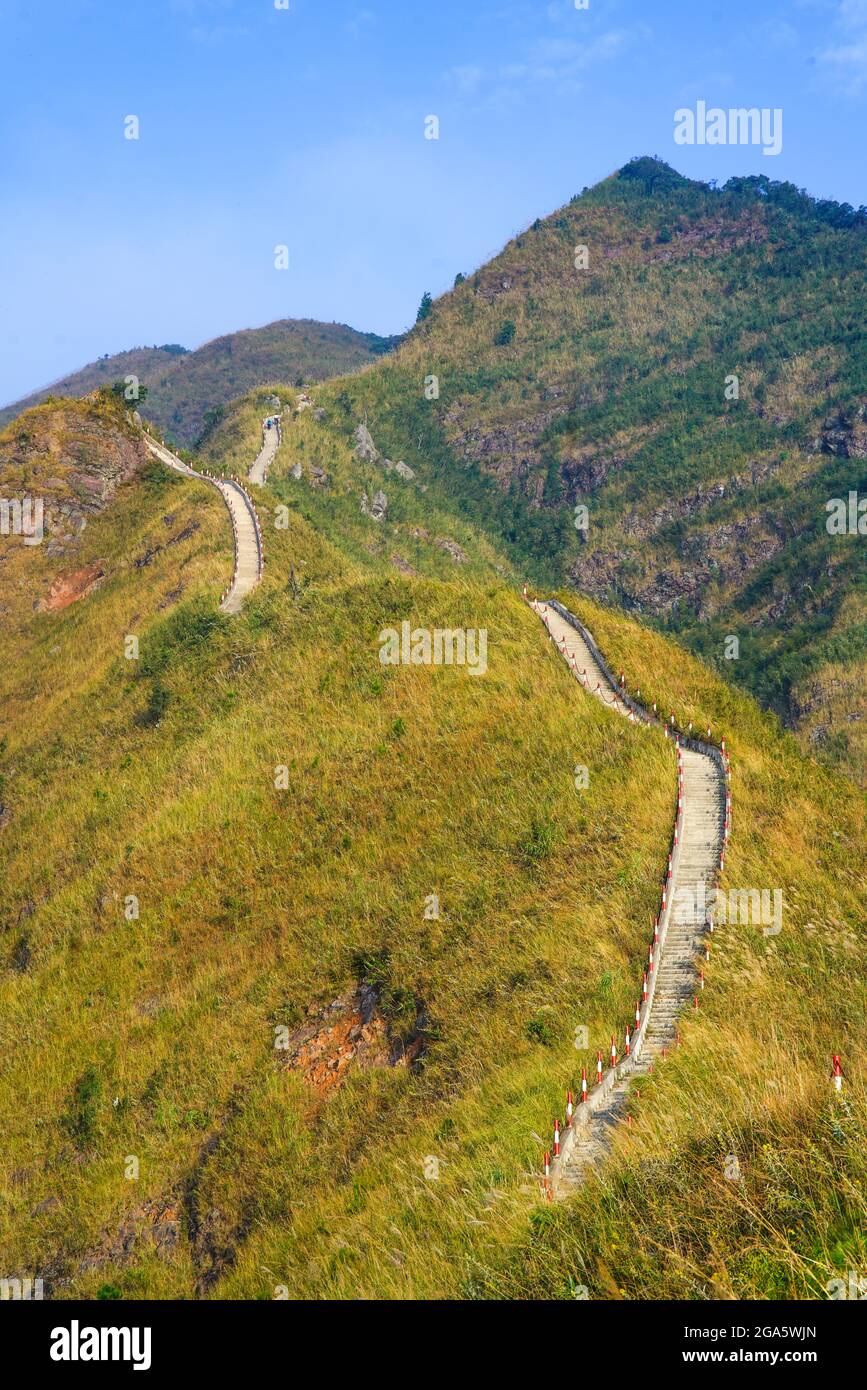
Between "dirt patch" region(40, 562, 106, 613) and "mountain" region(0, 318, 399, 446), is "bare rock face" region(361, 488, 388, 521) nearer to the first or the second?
"dirt patch" region(40, 562, 106, 613)

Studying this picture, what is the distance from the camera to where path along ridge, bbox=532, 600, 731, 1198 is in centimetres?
1376

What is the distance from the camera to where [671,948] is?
18.9 m

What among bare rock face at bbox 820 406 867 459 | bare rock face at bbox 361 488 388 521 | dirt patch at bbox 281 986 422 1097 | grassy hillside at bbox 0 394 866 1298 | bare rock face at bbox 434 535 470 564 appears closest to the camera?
grassy hillside at bbox 0 394 866 1298

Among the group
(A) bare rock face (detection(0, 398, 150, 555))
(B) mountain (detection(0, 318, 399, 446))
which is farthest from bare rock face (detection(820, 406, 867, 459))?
(B) mountain (detection(0, 318, 399, 446))

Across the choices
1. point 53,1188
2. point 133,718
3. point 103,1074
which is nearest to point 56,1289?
point 53,1188

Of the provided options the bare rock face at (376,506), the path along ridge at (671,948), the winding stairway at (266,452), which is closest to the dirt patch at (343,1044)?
the path along ridge at (671,948)

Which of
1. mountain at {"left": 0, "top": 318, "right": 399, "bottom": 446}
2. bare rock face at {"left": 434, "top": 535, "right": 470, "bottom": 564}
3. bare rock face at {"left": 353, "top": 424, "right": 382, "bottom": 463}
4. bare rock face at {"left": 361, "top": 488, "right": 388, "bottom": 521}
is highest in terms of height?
mountain at {"left": 0, "top": 318, "right": 399, "bottom": 446}

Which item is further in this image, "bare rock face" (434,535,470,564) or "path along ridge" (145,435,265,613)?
"bare rock face" (434,535,470,564)

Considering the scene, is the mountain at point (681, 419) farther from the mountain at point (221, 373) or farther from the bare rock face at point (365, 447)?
the mountain at point (221, 373)

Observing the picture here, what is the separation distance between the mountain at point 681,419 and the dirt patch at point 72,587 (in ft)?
97.5

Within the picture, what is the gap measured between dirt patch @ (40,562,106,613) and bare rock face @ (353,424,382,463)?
113 feet

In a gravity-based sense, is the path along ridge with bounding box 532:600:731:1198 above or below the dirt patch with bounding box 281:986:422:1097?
above

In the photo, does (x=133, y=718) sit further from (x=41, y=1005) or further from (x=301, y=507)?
(x=301, y=507)

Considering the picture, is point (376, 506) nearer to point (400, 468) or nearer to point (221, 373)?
point (400, 468)
